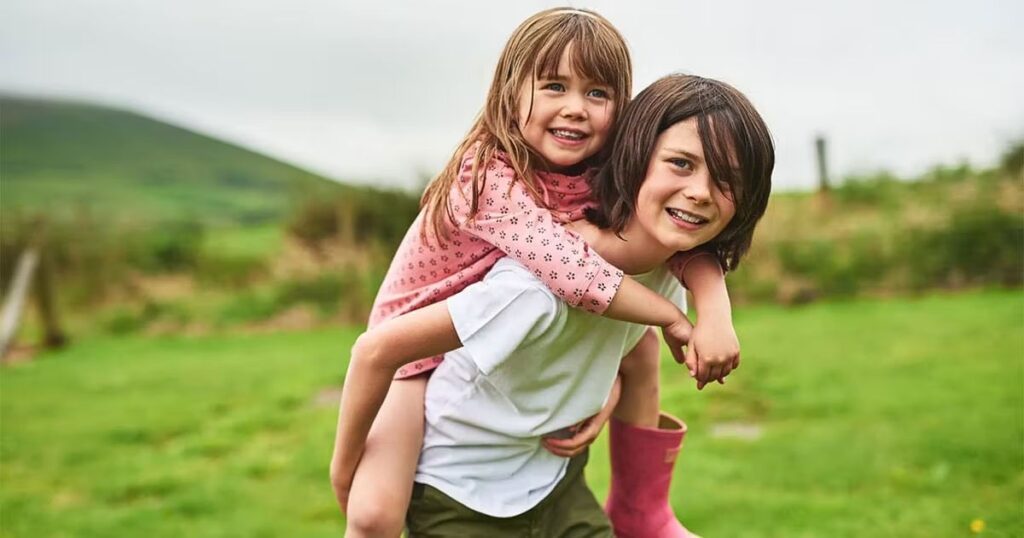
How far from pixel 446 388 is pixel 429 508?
0.83 feet

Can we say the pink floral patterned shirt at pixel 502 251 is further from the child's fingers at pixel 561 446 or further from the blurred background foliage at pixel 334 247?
the blurred background foliage at pixel 334 247

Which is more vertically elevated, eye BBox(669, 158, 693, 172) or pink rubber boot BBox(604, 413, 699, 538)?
eye BBox(669, 158, 693, 172)

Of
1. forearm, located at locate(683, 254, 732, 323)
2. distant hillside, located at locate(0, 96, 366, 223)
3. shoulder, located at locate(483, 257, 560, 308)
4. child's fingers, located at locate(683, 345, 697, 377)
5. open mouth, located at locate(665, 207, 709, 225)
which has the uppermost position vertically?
open mouth, located at locate(665, 207, 709, 225)

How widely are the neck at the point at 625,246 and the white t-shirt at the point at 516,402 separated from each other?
93 mm

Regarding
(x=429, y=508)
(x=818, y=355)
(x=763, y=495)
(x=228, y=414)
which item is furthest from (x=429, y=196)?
(x=818, y=355)

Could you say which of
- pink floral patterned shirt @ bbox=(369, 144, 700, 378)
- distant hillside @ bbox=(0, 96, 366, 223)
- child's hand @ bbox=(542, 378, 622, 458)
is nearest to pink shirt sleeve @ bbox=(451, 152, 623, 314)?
pink floral patterned shirt @ bbox=(369, 144, 700, 378)

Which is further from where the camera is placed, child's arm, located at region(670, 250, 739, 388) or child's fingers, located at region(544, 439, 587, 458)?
child's fingers, located at region(544, 439, 587, 458)

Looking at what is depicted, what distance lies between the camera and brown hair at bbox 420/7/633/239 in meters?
2.04

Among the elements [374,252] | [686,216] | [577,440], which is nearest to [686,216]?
[686,216]

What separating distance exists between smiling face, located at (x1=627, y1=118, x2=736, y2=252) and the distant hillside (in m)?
11.7

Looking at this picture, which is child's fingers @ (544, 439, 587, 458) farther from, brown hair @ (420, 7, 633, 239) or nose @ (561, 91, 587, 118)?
nose @ (561, 91, 587, 118)

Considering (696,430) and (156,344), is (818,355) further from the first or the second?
(156,344)

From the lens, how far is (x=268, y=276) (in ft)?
44.6

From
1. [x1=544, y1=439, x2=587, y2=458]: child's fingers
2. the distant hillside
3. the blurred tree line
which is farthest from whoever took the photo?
the distant hillside
